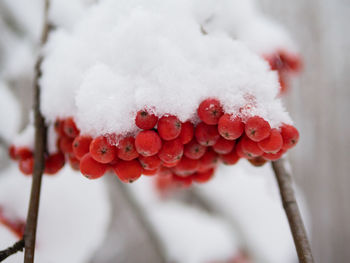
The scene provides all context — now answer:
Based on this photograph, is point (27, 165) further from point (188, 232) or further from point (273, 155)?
point (188, 232)

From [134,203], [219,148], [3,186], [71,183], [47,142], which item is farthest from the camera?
[134,203]

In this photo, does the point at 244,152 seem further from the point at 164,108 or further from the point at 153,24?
the point at 153,24

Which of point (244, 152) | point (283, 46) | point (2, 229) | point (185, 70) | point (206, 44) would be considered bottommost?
point (2, 229)

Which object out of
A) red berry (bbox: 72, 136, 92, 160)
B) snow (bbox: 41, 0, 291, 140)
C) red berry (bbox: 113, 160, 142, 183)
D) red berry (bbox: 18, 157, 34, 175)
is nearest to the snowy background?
snow (bbox: 41, 0, 291, 140)

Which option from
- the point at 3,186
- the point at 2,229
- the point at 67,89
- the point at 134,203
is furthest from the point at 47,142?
the point at 134,203

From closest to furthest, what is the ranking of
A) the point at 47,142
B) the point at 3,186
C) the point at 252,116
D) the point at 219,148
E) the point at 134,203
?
1. the point at 252,116
2. the point at 219,148
3. the point at 47,142
4. the point at 3,186
5. the point at 134,203

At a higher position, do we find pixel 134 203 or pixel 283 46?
pixel 283 46

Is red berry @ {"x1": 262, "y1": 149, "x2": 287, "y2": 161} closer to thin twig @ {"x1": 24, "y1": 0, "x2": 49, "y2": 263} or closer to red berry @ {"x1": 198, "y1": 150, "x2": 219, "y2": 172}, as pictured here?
red berry @ {"x1": 198, "y1": 150, "x2": 219, "y2": 172}

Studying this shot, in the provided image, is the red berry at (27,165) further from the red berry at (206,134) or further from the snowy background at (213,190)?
the red berry at (206,134)

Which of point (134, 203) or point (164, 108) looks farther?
point (134, 203)
